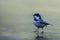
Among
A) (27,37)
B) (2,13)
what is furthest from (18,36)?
(2,13)

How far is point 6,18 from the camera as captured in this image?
85.1 inches

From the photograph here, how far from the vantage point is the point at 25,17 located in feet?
7.16

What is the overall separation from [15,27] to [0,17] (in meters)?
0.37

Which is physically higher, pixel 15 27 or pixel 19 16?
pixel 19 16

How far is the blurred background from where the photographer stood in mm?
1737

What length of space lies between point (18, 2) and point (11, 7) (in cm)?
14

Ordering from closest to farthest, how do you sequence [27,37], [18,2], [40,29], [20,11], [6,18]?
[27,37]
[40,29]
[6,18]
[20,11]
[18,2]

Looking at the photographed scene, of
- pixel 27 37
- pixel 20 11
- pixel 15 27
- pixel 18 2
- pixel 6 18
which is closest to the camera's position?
pixel 27 37

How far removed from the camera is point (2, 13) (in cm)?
230

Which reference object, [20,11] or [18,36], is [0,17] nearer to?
[20,11]

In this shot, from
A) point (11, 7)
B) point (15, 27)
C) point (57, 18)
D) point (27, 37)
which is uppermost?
point (11, 7)

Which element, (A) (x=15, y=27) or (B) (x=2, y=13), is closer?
(A) (x=15, y=27)

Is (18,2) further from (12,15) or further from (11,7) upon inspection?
(12,15)

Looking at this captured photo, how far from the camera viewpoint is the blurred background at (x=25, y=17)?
174cm
